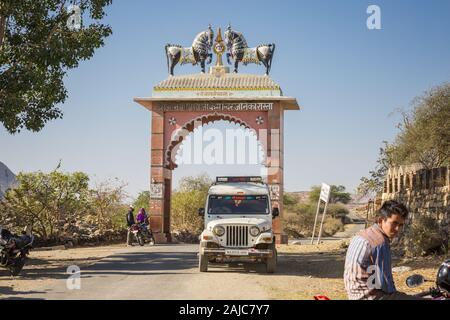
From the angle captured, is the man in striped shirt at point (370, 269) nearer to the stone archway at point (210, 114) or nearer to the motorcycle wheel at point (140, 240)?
the motorcycle wheel at point (140, 240)

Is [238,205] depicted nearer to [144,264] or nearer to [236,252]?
[236,252]

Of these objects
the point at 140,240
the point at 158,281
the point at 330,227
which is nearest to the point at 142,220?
the point at 140,240

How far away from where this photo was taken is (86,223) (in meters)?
31.2

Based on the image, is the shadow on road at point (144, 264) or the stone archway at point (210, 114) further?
the stone archway at point (210, 114)

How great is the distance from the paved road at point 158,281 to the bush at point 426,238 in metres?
4.74

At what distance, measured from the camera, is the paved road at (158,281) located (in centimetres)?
1136

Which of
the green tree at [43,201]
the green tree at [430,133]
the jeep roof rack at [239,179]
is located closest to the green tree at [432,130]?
the green tree at [430,133]

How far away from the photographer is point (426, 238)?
58.3ft

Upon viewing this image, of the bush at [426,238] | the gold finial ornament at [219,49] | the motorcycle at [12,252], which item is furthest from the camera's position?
the gold finial ornament at [219,49]

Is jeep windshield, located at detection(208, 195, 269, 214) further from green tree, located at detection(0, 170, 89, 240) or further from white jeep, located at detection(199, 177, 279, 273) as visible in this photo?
green tree, located at detection(0, 170, 89, 240)
